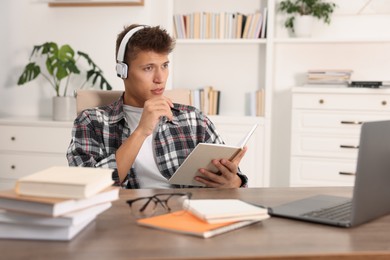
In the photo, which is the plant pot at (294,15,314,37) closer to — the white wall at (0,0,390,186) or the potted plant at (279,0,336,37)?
the potted plant at (279,0,336,37)

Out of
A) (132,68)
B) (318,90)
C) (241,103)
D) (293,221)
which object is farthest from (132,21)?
(293,221)

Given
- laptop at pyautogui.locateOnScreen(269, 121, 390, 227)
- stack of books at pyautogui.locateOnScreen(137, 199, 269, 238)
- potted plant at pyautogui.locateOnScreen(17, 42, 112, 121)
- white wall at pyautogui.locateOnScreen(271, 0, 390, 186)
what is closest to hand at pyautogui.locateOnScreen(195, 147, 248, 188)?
laptop at pyautogui.locateOnScreen(269, 121, 390, 227)

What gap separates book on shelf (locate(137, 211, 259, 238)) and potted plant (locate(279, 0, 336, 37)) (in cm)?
306

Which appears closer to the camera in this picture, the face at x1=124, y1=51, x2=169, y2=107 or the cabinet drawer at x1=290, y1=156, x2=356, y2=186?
the face at x1=124, y1=51, x2=169, y2=107

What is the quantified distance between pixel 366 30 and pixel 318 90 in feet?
2.33

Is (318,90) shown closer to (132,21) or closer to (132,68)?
(132,21)

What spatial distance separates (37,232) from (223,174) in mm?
815

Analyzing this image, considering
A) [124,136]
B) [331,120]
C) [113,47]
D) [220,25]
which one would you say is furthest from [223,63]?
[124,136]

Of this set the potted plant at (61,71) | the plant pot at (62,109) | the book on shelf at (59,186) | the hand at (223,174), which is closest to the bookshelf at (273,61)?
the potted plant at (61,71)

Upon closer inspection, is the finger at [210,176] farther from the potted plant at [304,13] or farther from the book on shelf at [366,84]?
the potted plant at [304,13]

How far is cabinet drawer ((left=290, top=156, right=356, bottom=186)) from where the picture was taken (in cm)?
395

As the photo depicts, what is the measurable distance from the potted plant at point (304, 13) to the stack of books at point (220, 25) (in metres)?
0.19

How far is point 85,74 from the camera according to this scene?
4488 mm

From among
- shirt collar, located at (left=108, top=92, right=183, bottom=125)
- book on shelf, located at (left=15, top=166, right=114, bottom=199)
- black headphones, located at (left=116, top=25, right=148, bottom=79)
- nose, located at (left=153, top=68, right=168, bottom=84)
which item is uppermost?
black headphones, located at (left=116, top=25, right=148, bottom=79)
